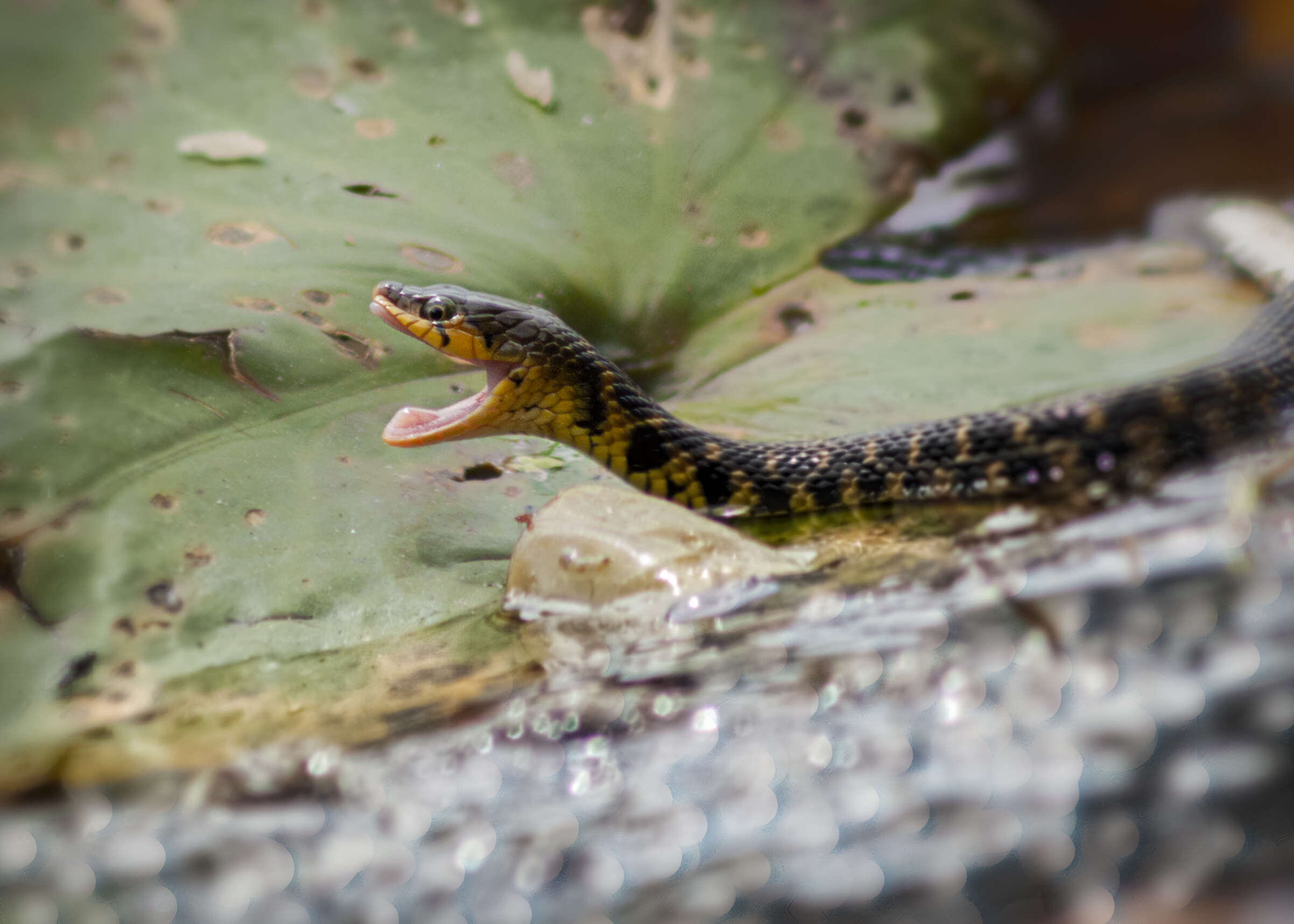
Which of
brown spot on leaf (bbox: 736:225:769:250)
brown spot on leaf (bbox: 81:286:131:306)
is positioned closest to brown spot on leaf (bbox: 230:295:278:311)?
brown spot on leaf (bbox: 81:286:131:306)

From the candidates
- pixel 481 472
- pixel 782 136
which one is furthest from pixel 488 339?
pixel 782 136

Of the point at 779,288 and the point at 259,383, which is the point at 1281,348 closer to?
the point at 779,288

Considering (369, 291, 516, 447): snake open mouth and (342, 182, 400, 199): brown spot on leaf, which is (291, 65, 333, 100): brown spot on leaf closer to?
(342, 182, 400, 199): brown spot on leaf

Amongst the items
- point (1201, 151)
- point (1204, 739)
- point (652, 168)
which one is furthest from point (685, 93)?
point (1204, 739)

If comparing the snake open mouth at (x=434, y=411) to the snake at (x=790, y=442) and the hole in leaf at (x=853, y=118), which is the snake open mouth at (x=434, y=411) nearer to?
the snake at (x=790, y=442)

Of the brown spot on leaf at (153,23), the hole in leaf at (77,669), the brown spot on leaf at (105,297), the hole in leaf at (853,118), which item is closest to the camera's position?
the hole in leaf at (77,669)

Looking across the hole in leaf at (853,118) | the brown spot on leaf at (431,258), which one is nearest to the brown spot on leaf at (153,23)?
the brown spot on leaf at (431,258)

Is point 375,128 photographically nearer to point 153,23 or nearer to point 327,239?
point 327,239

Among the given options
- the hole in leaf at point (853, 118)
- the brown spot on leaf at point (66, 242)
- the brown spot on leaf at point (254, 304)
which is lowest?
the brown spot on leaf at point (254, 304)
